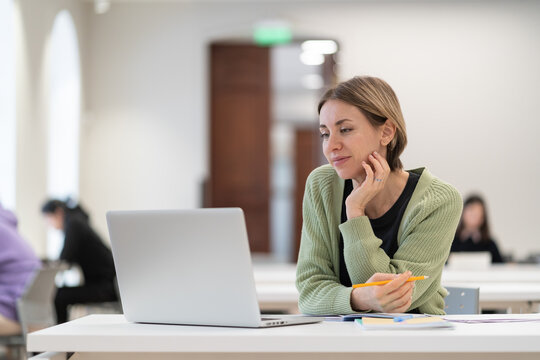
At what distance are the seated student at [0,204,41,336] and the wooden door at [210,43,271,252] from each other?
4.61 m

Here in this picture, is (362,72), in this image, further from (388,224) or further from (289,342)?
(289,342)

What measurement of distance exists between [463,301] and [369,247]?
0.55 metres

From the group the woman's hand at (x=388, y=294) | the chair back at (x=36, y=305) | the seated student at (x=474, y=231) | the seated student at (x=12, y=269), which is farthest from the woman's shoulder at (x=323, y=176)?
the seated student at (x=474, y=231)

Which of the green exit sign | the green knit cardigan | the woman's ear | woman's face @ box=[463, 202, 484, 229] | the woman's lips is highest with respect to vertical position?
the green exit sign

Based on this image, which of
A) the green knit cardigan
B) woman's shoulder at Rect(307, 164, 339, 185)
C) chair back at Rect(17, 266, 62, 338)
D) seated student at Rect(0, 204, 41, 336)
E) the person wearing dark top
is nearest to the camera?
the green knit cardigan

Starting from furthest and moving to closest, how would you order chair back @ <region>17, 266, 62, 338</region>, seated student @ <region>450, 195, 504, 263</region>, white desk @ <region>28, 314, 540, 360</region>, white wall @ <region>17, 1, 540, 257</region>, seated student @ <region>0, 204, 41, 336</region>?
1. white wall @ <region>17, 1, 540, 257</region>
2. seated student @ <region>450, 195, 504, 263</region>
3. seated student @ <region>0, 204, 41, 336</region>
4. chair back @ <region>17, 266, 62, 338</region>
5. white desk @ <region>28, 314, 540, 360</region>

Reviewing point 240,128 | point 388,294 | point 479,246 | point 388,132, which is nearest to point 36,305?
point 388,132

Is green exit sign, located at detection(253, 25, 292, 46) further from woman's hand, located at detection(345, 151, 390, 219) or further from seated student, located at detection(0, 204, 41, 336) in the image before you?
woman's hand, located at detection(345, 151, 390, 219)

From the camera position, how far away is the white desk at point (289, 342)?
4.90ft

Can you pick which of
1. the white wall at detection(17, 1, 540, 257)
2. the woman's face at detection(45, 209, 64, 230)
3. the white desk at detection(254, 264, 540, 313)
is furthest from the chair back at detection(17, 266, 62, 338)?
the white wall at detection(17, 1, 540, 257)

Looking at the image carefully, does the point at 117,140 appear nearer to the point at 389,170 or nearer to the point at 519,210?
the point at 519,210

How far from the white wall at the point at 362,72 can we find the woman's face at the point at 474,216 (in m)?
2.06

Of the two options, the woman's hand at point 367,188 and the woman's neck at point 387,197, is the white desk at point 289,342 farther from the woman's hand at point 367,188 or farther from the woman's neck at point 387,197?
the woman's neck at point 387,197

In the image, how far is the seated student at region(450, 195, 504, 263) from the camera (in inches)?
264
